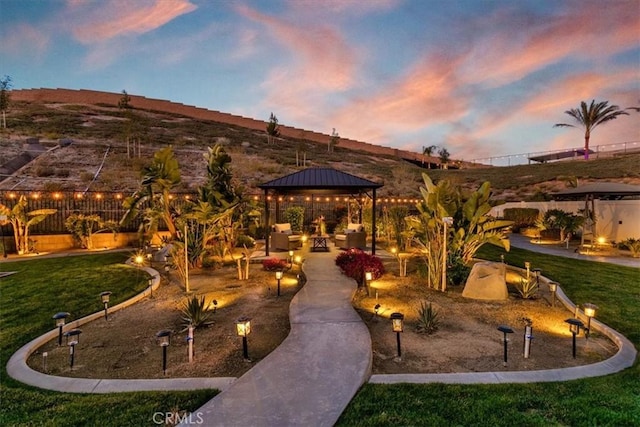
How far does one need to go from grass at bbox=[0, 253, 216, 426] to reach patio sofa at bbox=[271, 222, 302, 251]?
5.00 m

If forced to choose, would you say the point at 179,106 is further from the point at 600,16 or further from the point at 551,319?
the point at 551,319

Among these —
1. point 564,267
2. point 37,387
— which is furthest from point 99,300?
point 564,267

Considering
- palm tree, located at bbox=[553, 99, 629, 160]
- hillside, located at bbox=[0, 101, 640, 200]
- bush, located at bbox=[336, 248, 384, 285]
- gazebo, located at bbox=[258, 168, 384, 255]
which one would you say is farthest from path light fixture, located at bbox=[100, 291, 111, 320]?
palm tree, located at bbox=[553, 99, 629, 160]

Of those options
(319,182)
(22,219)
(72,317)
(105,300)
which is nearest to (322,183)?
(319,182)

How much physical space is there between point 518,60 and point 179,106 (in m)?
48.0

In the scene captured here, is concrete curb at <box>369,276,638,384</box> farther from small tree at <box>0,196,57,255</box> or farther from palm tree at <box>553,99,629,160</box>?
palm tree at <box>553,99,629,160</box>

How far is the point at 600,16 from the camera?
30.9 ft

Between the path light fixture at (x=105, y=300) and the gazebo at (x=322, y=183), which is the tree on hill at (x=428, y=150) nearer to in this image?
the gazebo at (x=322, y=183)

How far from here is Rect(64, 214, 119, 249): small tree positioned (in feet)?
40.0

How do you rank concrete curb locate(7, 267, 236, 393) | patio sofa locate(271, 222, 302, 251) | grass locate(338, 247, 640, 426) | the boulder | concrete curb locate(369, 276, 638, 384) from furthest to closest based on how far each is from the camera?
1. patio sofa locate(271, 222, 302, 251)
2. the boulder
3. concrete curb locate(369, 276, 638, 384)
4. concrete curb locate(7, 267, 236, 393)
5. grass locate(338, 247, 640, 426)

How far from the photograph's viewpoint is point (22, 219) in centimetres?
1111

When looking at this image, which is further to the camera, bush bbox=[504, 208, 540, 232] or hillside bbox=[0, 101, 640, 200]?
hillside bbox=[0, 101, 640, 200]

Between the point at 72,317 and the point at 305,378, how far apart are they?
4.73 metres

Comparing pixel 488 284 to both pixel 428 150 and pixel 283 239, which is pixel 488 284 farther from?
pixel 428 150
